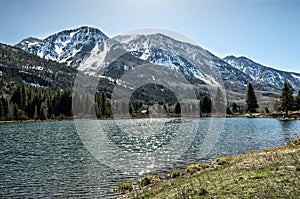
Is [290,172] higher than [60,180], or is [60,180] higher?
[290,172]

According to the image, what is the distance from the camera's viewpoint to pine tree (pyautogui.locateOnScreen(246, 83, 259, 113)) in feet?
527

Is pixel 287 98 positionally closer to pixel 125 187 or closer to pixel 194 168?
pixel 194 168

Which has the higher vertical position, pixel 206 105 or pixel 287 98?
pixel 287 98

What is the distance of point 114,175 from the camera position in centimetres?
2900

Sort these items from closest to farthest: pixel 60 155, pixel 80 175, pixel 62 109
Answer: pixel 80 175 → pixel 60 155 → pixel 62 109

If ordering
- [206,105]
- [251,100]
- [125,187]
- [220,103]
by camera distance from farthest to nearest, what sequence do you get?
[206,105]
[220,103]
[251,100]
[125,187]

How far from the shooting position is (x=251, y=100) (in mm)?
161625

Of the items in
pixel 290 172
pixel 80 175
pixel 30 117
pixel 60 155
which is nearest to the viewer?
pixel 290 172

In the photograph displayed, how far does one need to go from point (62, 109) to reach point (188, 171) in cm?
15069

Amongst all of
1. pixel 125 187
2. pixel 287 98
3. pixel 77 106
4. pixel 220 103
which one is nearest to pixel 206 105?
pixel 220 103

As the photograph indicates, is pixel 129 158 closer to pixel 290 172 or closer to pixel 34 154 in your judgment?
pixel 34 154

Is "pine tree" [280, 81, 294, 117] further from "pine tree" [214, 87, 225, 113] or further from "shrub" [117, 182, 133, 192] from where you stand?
"shrub" [117, 182, 133, 192]

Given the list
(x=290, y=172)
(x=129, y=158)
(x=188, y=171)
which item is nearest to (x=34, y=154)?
(x=129, y=158)

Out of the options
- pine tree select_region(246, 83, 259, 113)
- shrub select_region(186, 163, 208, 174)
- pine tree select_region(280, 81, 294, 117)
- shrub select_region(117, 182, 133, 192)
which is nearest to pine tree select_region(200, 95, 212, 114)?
pine tree select_region(246, 83, 259, 113)
